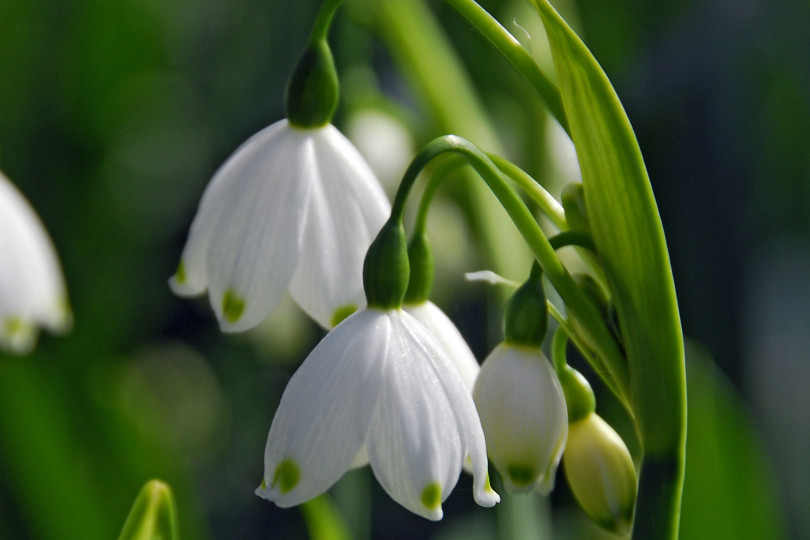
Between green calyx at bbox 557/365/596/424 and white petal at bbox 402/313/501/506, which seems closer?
white petal at bbox 402/313/501/506

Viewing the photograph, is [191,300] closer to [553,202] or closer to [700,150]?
[700,150]

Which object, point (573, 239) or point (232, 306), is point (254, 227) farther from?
point (573, 239)

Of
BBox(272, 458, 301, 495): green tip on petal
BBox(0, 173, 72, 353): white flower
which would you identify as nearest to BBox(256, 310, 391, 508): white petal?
BBox(272, 458, 301, 495): green tip on petal

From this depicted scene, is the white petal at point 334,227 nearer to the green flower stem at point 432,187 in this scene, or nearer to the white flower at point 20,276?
the green flower stem at point 432,187

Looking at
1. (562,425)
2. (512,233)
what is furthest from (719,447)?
(562,425)

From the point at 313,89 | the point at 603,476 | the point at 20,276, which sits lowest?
the point at 603,476

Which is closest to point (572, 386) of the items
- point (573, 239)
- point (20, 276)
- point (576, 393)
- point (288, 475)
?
point (576, 393)

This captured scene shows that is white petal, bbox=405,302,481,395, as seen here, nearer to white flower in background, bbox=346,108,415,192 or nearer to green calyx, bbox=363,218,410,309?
green calyx, bbox=363,218,410,309
